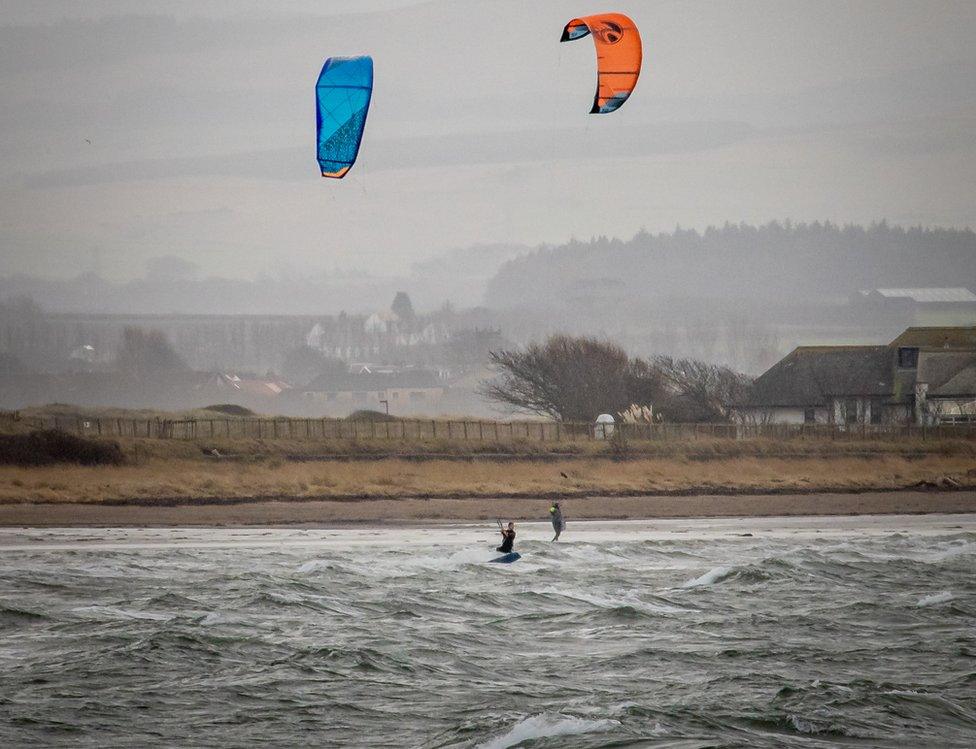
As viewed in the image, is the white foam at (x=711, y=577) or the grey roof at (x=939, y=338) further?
the grey roof at (x=939, y=338)

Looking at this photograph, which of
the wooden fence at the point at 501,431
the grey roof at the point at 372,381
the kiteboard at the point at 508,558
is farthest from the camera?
the grey roof at the point at 372,381

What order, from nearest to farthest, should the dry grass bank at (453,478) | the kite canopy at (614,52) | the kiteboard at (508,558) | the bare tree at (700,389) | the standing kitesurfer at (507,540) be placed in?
the standing kitesurfer at (507,540)
the kiteboard at (508,558)
the kite canopy at (614,52)
the dry grass bank at (453,478)
the bare tree at (700,389)

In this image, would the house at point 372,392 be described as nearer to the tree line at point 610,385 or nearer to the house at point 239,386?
the house at point 239,386

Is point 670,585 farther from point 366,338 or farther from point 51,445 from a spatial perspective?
point 366,338

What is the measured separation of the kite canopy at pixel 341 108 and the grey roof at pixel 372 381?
78.0 metres

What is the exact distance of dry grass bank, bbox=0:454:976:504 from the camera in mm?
36969

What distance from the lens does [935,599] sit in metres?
23.4

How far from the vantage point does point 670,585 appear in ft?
79.9

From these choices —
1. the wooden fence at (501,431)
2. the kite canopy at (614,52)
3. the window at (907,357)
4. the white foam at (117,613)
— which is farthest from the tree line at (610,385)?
the white foam at (117,613)

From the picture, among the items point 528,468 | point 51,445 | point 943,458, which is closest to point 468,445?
point 528,468

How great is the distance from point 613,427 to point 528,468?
8.50 meters

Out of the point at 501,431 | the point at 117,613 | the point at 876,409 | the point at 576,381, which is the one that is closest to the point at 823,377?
the point at 876,409

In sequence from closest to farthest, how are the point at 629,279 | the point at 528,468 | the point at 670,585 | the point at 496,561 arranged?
1. the point at 670,585
2. the point at 496,561
3. the point at 528,468
4. the point at 629,279

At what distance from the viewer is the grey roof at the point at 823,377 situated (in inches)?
2240
